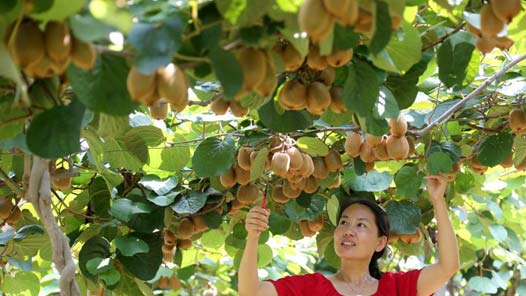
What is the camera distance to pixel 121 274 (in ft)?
8.72

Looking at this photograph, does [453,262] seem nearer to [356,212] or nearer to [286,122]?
[356,212]

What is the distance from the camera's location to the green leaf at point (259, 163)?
2.24 metres

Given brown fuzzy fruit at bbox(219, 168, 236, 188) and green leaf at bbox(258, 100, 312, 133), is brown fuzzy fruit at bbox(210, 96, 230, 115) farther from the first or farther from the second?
brown fuzzy fruit at bbox(219, 168, 236, 188)

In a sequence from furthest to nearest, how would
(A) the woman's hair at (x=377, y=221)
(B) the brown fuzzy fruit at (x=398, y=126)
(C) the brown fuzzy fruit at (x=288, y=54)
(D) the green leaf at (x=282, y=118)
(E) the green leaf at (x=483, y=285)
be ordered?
(E) the green leaf at (x=483, y=285), (A) the woman's hair at (x=377, y=221), (B) the brown fuzzy fruit at (x=398, y=126), (D) the green leaf at (x=282, y=118), (C) the brown fuzzy fruit at (x=288, y=54)

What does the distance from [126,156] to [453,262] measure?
3.48 feet

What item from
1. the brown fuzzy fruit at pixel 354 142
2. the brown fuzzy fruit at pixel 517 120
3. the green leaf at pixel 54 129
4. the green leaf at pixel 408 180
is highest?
the green leaf at pixel 54 129

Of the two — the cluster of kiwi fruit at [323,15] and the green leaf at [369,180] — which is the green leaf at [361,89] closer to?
the cluster of kiwi fruit at [323,15]

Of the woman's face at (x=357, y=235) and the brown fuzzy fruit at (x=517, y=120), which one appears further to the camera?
the woman's face at (x=357, y=235)

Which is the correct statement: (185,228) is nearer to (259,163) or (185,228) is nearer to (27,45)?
(259,163)

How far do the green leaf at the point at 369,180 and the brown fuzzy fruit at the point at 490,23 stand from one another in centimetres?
158

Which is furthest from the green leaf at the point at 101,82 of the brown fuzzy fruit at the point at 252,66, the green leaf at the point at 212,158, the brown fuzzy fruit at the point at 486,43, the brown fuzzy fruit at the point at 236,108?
the green leaf at the point at 212,158

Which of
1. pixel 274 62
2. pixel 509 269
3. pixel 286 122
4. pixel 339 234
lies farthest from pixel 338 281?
pixel 509 269

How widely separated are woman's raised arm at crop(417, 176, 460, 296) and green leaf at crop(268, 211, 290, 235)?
548mm

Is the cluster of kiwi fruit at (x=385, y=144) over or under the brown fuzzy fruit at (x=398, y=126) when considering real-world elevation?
→ under
